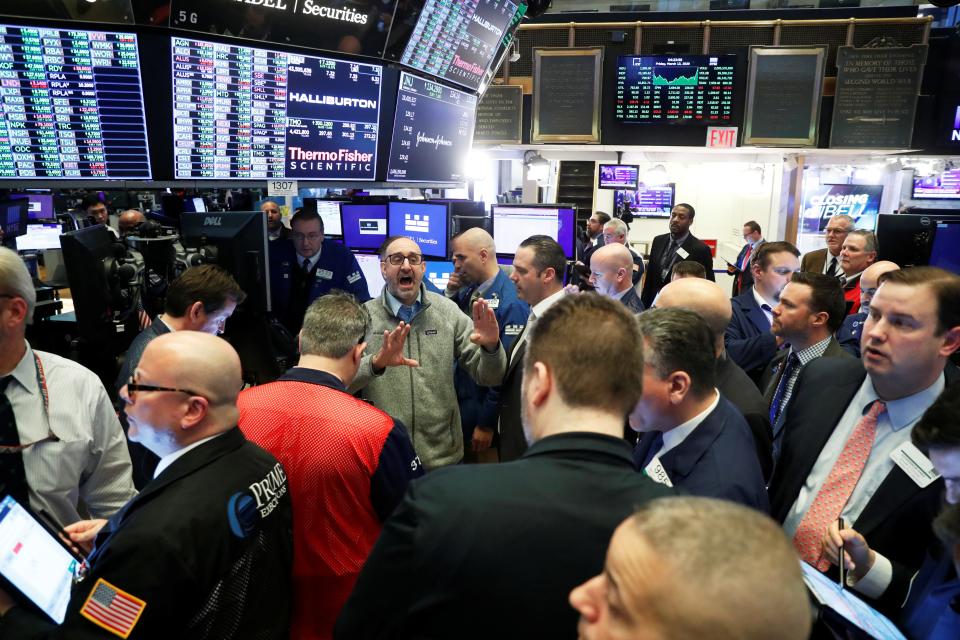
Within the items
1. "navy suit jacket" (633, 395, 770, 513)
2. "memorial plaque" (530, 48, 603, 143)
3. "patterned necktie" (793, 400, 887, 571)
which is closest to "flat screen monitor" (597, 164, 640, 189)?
"memorial plaque" (530, 48, 603, 143)

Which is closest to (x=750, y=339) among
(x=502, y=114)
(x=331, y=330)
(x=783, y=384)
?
(x=783, y=384)

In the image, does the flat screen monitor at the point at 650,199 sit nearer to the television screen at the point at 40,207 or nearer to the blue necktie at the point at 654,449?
the television screen at the point at 40,207

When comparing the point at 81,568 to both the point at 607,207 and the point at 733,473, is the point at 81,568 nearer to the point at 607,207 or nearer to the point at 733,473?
the point at 733,473

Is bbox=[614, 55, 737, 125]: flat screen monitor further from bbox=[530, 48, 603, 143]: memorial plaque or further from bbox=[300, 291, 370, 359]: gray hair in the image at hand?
bbox=[300, 291, 370, 359]: gray hair

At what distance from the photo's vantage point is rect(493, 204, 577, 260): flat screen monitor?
532 centimetres

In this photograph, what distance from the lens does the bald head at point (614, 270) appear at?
4.22 metres

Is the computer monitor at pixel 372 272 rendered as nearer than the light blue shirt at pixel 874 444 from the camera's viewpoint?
No

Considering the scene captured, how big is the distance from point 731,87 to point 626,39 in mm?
1514

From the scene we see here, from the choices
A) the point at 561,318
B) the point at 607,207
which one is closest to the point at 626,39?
the point at 607,207

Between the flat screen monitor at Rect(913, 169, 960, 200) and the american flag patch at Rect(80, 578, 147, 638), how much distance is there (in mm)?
Result: 11884

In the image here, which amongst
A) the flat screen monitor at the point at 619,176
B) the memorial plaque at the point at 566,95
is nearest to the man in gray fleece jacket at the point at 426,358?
the memorial plaque at the point at 566,95

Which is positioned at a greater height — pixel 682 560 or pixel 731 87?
pixel 731 87

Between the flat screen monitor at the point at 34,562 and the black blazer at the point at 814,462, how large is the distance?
1929 mm

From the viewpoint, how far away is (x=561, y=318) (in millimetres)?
1273
